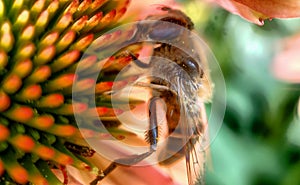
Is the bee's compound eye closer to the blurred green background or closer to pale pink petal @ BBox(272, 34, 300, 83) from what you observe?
pale pink petal @ BBox(272, 34, 300, 83)

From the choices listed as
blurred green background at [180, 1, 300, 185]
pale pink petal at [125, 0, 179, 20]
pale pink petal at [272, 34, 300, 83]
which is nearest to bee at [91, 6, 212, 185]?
pale pink petal at [125, 0, 179, 20]

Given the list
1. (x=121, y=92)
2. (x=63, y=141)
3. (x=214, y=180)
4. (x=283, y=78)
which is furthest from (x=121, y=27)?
(x=214, y=180)

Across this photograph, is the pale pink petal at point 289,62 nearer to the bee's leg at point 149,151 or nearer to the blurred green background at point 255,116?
the blurred green background at point 255,116

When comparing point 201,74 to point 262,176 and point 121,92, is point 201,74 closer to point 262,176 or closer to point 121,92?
point 121,92

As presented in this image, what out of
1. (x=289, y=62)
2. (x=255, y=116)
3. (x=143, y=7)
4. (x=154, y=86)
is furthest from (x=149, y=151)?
(x=255, y=116)

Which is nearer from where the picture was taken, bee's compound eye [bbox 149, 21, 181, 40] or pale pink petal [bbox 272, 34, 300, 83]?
bee's compound eye [bbox 149, 21, 181, 40]

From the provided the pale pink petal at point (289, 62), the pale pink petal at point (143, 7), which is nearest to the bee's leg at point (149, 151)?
the pale pink petal at point (143, 7)

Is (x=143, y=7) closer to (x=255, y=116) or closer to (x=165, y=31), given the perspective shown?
(x=165, y=31)
